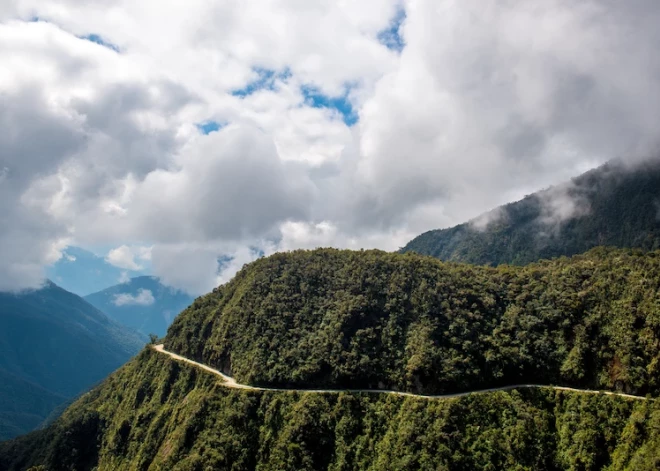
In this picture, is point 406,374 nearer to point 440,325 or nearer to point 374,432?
point 374,432

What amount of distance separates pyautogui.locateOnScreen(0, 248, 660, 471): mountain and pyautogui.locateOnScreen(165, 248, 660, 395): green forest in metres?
0.31

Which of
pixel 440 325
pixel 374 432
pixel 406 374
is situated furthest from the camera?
pixel 440 325

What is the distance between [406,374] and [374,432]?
13.0m

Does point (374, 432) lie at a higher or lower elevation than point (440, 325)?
lower

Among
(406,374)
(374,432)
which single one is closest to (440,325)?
(406,374)

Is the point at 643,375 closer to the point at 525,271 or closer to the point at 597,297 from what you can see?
the point at 597,297

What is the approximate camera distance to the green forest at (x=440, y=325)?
84750mm

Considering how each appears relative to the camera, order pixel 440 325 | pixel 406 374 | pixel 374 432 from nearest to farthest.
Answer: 1. pixel 374 432
2. pixel 406 374
3. pixel 440 325

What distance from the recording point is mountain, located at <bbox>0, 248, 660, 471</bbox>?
7906cm

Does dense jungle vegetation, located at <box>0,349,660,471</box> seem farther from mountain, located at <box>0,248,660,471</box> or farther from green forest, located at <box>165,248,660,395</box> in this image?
green forest, located at <box>165,248,660,395</box>

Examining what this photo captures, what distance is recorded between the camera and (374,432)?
89.2 metres

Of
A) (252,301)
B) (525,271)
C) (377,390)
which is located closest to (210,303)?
(252,301)

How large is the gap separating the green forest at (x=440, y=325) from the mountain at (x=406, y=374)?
0.31 meters

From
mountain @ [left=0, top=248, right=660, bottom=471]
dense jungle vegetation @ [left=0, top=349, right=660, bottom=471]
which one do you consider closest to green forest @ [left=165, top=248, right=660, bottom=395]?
mountain @ [left=0, top=248, right=660, bottom=471]
